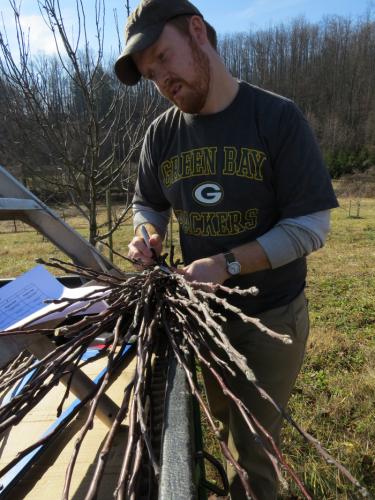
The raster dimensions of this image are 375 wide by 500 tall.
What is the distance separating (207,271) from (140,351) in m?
0.52

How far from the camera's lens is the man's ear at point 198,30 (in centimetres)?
155

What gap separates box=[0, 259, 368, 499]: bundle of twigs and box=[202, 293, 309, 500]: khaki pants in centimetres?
36

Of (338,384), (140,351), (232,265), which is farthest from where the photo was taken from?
(338,384)

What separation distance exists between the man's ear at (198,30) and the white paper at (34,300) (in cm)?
102

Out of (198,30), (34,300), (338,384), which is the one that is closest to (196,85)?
(198,30)

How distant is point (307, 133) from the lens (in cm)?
159

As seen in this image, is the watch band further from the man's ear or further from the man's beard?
the man's ear

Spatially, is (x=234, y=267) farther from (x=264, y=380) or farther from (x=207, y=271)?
(x=264, y=380)

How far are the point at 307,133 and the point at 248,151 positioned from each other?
0.24 metres

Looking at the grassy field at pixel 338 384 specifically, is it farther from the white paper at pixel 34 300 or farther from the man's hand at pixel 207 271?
the white paper at pixel 34 300

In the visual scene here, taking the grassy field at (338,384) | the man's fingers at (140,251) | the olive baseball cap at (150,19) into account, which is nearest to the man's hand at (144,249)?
the man's fingers at (140,251)

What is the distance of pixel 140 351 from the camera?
112 cm

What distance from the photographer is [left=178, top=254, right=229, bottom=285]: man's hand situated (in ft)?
5.04

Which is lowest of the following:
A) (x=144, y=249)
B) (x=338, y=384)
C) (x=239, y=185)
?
(x=338, y=384)
